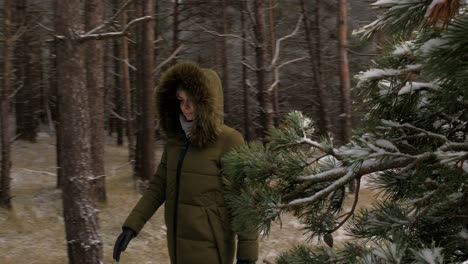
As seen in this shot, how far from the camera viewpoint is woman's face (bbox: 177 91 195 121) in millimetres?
2885

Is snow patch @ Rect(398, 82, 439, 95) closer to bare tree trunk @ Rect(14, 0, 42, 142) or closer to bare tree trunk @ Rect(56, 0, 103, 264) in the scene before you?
bare tree trunk @ Rect(56, 0, 103, 264)

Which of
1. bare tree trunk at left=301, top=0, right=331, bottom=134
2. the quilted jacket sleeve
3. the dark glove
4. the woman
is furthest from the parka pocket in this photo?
bare tree trunk at left=301, top=0, right=331, bottom=134

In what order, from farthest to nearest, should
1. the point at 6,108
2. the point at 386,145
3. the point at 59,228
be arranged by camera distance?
the point at 6,108, the point at 59,228, the point at 386,145

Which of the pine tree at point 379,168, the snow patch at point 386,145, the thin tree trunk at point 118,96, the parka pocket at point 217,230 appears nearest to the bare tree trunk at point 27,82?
the thin tree trunk at point 118,96

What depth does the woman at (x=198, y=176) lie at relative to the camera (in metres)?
2.74

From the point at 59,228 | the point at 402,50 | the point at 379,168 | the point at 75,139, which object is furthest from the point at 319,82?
the point at 379,168

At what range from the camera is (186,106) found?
2.90 meters

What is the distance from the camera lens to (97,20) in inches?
339

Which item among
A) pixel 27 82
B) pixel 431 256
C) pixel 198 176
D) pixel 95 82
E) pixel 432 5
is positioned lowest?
pixel 27 82

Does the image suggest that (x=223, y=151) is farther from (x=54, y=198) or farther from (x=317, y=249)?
(x=54, y=198)

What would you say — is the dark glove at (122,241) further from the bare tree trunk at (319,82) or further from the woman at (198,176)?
the bare tree trunk at (319,82)

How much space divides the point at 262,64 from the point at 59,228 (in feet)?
15.1

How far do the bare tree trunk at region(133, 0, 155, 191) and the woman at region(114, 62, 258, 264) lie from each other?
718 centimetres

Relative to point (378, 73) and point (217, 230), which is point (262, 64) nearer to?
point (217, 230)
